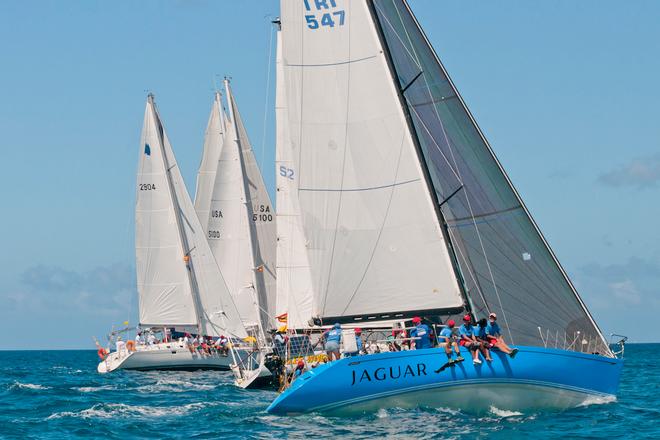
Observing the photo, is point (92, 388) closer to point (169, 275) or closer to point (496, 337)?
point (169, 275)

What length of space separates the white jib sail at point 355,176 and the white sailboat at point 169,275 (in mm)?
24155

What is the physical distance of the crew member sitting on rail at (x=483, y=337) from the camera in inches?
854

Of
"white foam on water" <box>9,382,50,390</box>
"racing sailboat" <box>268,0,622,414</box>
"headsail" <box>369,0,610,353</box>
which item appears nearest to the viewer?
"racing sailboat" <box>268,0,622,414</box>

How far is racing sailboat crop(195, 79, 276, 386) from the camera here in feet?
160

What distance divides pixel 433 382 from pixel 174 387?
58.6 ft

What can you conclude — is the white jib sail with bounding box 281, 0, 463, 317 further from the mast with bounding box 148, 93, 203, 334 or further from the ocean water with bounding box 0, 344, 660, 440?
the mast with bounding box 148, 93, 203, 334

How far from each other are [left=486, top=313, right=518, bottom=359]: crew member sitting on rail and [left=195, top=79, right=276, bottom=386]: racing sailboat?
81.5 feet

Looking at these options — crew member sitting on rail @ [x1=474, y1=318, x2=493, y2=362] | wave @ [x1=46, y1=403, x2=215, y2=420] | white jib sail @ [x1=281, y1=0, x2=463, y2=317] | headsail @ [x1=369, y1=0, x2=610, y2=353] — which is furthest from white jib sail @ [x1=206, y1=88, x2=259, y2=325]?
crew member sitting on rail @ [x1=474, y1=318, x2=493, y2=362]

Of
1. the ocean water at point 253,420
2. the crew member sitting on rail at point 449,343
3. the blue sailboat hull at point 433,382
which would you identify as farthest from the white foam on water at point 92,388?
the crew member sitting on rail at point 449,343

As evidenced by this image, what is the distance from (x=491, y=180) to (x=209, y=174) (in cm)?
3063

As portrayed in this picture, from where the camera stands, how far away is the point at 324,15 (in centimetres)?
2495

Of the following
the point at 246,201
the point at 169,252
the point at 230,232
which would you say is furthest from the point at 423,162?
the point at 230,232

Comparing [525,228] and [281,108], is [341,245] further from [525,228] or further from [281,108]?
[281,108]

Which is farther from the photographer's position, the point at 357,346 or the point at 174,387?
the point at 174,387
